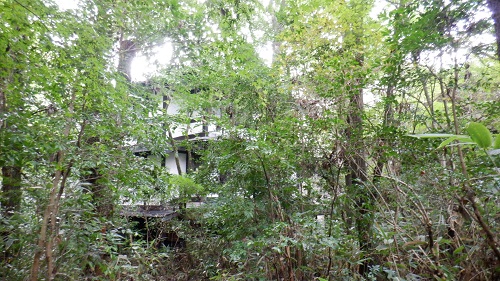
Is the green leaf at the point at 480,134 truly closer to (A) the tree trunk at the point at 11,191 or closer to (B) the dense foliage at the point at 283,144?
(B) the dense foliage at the point at 283,144

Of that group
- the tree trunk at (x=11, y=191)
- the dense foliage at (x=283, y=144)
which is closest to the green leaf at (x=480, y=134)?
the dense foliage at (x=283, y=144)

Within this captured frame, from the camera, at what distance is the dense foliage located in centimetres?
274

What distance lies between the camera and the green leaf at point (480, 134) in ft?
5.11

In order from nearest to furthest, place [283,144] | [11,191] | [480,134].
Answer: [480,134] < [11,191] < [283,144]

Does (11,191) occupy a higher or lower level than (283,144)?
lower

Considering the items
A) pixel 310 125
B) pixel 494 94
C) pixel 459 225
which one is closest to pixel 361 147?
pixel 310 125

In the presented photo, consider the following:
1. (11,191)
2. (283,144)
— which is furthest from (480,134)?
(11,191)

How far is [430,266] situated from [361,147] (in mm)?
1617

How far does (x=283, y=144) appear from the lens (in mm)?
4285

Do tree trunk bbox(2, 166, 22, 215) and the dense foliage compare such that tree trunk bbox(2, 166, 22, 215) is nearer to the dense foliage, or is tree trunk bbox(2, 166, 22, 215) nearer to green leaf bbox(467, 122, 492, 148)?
the dense foliage

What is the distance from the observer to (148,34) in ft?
18.5

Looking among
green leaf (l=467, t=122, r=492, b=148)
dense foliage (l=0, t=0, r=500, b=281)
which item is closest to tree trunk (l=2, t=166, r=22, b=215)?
dense foliage (l=0, t=0, r=500, b=281)

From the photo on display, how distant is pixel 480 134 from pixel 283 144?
9.24 ft

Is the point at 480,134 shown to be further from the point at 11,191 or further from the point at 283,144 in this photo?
the point at 11,191
